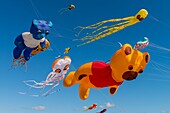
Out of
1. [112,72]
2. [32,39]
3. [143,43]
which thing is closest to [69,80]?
[112,72]

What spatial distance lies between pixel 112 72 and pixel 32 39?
16.7 ft

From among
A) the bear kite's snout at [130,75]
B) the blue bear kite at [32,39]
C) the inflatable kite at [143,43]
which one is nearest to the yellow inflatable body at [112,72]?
the bear kite's snout at [130,75]

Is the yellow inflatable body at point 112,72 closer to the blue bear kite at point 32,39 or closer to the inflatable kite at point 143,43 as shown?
the inflatable kite at point 143,43

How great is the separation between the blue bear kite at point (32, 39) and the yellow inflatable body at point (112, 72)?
244 cm

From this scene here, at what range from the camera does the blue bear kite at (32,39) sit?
581 inches

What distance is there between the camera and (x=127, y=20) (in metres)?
12.1

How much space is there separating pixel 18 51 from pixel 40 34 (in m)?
2.53

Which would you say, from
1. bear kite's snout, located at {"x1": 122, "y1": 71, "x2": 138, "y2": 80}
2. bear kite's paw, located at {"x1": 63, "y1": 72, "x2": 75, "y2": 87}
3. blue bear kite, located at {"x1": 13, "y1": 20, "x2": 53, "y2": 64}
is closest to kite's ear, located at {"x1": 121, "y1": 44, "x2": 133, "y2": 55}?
bear kite's snout, located at {"x1": 122, "y1": 71, "x2": 138, "y2": 80}

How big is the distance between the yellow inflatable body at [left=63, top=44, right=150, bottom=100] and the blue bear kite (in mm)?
2442

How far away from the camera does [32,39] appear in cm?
1581

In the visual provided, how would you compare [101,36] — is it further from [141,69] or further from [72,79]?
[72,79]

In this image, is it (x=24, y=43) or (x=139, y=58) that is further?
(x=24, y=43)

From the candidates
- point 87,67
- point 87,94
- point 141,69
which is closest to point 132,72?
point 141,69

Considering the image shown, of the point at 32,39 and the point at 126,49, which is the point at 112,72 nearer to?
the point at 126,49
